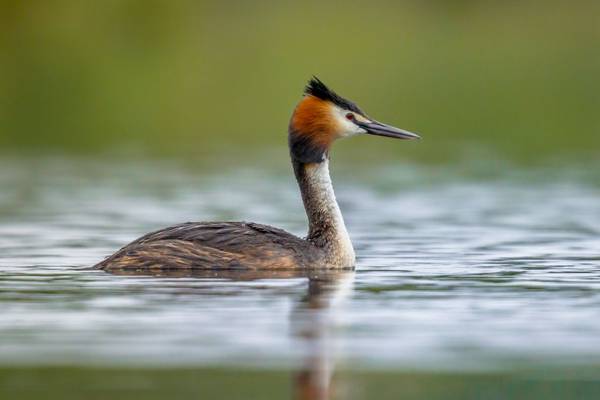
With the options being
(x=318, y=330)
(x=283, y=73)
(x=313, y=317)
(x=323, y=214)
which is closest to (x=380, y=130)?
(x=323, y=214)

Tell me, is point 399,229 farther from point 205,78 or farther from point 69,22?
point 69,22

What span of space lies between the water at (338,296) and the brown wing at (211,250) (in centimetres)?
29

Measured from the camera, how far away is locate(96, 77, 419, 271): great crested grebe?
14500 millimetres

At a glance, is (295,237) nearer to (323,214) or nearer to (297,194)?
(323,214)

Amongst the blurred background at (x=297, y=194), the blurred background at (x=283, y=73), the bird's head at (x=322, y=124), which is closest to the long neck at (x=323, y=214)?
the bird's head at (x=322, y=124)

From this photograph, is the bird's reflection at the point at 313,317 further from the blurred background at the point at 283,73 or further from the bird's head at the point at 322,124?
the blurred background at the point at 283,73

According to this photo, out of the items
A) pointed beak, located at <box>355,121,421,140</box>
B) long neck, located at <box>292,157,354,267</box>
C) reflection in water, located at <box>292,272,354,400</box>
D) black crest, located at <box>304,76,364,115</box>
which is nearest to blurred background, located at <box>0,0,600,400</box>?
reflection in water, located at <box>292,272,354,400</box>

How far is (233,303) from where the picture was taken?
12469mm

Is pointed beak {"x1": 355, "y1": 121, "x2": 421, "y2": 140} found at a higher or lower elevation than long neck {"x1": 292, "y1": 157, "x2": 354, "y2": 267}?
higher

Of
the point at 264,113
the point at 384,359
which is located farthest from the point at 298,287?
the point at 264,113

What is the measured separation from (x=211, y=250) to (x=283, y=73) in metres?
26.9

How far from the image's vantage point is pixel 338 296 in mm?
13070

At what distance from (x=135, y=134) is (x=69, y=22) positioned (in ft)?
32.7

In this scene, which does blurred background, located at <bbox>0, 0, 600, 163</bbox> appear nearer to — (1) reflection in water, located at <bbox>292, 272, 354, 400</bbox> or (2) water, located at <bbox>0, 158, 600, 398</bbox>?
(2) water, located at <bbox>0, 158, 600, 398</bbox>
